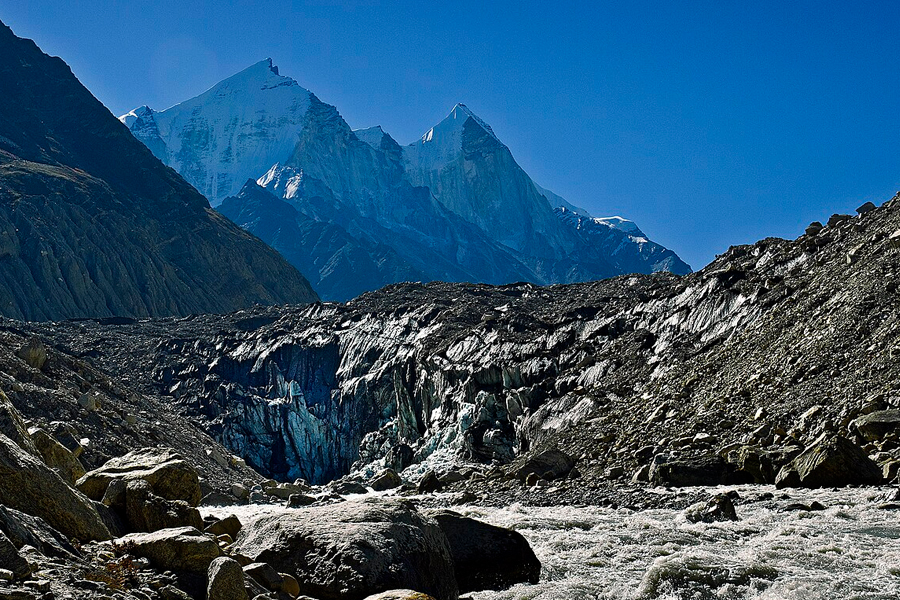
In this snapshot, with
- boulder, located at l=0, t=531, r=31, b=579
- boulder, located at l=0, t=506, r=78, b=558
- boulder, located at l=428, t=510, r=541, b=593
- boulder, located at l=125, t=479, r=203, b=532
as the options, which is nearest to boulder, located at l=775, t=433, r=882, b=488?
boulder, located at l=428, t=510, r=541, b=593

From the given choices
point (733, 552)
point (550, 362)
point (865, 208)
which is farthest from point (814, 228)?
point (733, 552)

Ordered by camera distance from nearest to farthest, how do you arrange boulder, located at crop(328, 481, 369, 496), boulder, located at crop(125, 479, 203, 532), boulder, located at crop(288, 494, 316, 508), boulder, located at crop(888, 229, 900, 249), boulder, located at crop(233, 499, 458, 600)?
1. boulder, located at crop(233, 499, 458, 600)
2. boulder, located at crop(125, 479, 203, 532)
3. boulder, located at crop(288, 494, 316, 508)
4. boulder, located at crop(888, 229, 900, 249)
5. boulder, located at crop(328, 481, 369, 496)

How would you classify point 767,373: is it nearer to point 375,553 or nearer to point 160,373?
point 375,553

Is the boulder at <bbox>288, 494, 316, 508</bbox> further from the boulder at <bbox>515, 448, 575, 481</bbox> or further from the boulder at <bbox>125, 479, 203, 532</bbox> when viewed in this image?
the boulder at <bbox>125, 479, 203, 532</bbox>

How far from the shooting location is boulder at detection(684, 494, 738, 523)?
71.5ft

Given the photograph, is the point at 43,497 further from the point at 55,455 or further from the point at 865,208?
the point at 865,208

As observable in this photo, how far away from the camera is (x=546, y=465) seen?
3781 cm

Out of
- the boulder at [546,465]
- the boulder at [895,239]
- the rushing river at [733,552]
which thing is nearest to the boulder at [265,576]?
the rushing river at [733,552]

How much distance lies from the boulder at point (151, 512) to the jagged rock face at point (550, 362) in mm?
23275

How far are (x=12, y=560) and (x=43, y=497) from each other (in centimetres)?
338

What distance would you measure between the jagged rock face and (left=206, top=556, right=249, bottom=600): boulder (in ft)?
79.8

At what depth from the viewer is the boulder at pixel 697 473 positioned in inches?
1145

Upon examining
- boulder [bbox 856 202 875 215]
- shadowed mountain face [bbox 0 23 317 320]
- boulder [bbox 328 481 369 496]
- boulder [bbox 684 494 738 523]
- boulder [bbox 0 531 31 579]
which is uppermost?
shadowed mountain face [bbox 0 23 317 320]

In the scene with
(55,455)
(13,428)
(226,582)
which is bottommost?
(226,582)
